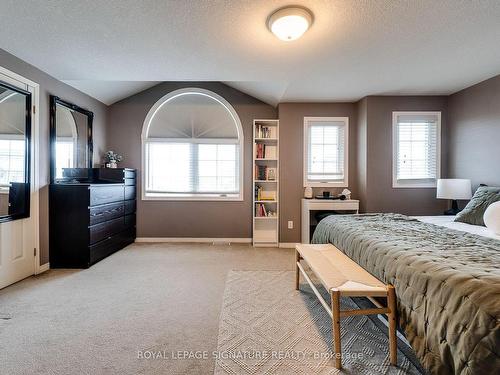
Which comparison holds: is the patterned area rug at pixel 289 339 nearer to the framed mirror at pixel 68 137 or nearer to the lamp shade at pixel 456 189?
the lamp shade at pixel 456 189

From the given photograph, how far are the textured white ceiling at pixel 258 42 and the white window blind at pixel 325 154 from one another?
33.1 inches

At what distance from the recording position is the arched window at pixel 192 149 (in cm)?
469

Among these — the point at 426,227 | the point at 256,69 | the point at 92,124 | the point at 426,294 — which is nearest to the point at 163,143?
the point at 92,124

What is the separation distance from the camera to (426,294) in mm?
1299

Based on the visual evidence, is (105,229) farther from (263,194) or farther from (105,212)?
(263,194)

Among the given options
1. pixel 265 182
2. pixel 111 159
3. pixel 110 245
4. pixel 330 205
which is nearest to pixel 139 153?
pixel 111 159

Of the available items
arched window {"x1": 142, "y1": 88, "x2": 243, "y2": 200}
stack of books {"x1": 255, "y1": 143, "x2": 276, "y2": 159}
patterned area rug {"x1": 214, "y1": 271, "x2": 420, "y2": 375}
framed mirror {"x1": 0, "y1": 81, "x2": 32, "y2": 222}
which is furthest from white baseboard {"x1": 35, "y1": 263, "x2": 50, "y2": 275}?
stack of books {"x1": 255, "y1": 143, "x2": 276, "y2": 159}

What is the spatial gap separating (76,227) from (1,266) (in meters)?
0.78

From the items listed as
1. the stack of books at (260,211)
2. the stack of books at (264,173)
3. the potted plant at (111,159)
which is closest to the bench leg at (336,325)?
the stack of books at (260,211)

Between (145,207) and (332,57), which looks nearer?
(332,57)

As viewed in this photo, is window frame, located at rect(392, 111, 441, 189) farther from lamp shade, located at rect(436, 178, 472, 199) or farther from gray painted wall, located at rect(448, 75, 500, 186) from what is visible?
lamp shade, located at rect(436, 178, 472, 199)

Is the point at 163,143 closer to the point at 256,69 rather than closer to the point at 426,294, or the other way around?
the point at 256,69

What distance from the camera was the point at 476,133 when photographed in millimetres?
3473

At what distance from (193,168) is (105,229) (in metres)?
1.75
